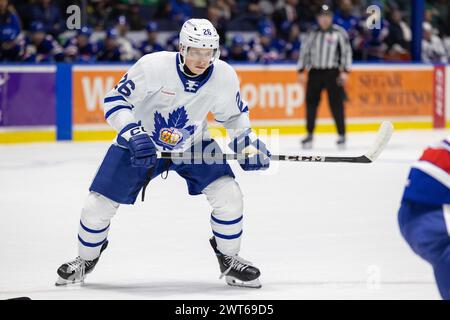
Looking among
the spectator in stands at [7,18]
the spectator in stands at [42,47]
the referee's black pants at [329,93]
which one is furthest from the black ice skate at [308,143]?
the spectator in stands at [7,18]

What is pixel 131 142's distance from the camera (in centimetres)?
416

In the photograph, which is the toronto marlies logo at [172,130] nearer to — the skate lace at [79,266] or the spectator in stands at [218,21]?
the skate lace at [79,266]

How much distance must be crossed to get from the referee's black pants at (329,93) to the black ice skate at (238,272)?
20.0 ft

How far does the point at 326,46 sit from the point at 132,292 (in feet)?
21.4

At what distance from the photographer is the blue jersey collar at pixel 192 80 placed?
4.34 m

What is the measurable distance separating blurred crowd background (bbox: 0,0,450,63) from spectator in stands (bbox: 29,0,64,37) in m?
0.01

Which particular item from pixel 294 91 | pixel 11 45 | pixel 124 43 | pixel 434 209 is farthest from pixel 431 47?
pixel 434 209

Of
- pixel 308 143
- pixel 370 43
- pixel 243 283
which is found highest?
pixel 243 283

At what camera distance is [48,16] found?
1161cm

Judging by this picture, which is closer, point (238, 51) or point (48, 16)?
point (48, 16)

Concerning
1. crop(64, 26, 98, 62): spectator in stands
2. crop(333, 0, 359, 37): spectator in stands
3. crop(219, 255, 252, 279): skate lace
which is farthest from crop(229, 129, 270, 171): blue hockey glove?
crop(333, 0, 359, 37): spectator in stands

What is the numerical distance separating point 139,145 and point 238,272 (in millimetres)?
688

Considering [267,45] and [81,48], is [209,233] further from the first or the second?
[267,45]

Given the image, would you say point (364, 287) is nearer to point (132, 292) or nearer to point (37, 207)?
point (132, 292)
